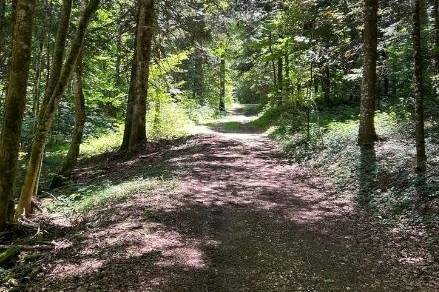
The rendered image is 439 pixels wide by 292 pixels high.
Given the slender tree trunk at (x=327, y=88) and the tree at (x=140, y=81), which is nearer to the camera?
the tree at (x=140, y=81)

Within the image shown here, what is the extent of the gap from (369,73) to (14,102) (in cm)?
959

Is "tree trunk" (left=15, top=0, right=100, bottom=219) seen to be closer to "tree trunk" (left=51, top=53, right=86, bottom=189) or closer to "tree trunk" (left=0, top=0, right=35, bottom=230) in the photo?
"tree trunk" (left=0, top=0, right=35, bottom=230)

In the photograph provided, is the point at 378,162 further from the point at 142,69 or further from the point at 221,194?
the point at 142,69

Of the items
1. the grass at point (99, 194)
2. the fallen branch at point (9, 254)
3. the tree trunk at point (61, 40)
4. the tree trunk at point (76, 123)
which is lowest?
the fallen branch at point (9, 254)

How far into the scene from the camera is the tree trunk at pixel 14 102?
809 cm

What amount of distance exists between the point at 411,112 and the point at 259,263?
1128cm

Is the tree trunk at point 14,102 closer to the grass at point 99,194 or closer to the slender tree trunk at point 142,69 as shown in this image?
the grass at point 99,194

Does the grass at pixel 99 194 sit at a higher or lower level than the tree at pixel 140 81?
lower

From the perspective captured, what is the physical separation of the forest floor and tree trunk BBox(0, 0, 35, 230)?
4.08ft

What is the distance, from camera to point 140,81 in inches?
683

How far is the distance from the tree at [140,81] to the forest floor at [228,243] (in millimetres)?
6017

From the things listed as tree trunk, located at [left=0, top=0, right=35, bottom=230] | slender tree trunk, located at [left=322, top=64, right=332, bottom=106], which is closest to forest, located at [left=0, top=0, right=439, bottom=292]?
tree trunk, located at [left=0, top=0, right=35, bottom=230]

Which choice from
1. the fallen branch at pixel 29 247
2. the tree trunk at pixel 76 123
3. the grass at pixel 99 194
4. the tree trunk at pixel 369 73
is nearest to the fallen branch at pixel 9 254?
the fallen branch at pixel 29 247

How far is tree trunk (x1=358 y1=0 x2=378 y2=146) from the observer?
41.8 feet
